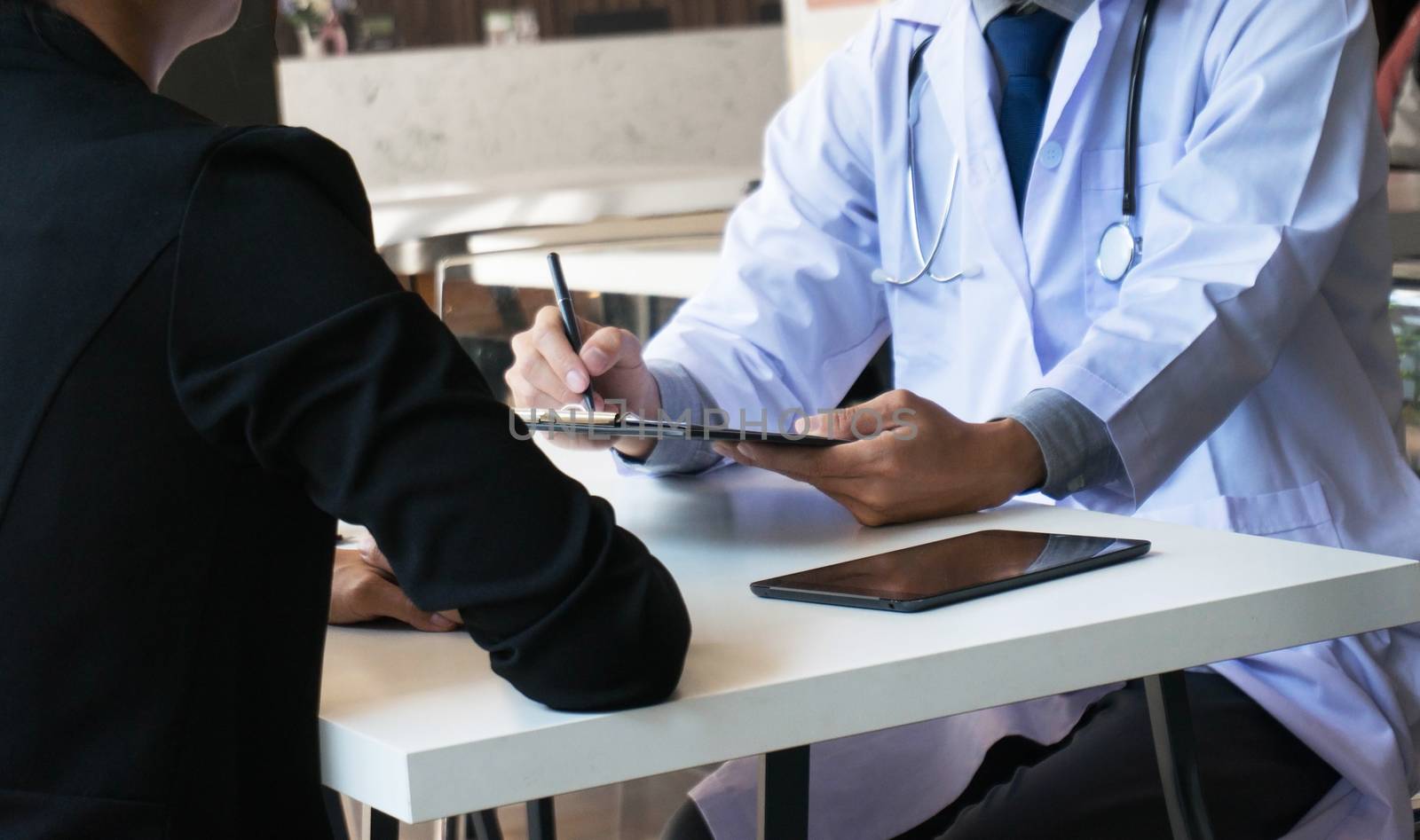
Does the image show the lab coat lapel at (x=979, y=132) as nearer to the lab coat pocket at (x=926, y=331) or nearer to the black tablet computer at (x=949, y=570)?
the lab coat pocket at (x=926, y=331)

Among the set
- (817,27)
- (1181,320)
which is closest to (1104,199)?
(1181,320)

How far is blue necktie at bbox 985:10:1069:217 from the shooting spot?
4.30 ft

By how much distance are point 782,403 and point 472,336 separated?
1.86 feet

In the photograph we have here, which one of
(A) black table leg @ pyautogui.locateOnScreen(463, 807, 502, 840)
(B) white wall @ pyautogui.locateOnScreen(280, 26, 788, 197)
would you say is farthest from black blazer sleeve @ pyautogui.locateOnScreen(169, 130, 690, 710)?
(B) white wall @ pyautogui.locateOnScreen(280, 26, 788, 197)

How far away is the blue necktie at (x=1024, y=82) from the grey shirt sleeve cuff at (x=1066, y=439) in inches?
12.4

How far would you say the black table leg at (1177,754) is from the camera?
891mm

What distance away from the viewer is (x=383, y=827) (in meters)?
1.02

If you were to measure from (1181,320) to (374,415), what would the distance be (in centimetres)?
69

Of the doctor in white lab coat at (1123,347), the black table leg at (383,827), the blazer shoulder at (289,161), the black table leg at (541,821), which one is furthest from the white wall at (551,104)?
the blazer shoulder at (289,161)

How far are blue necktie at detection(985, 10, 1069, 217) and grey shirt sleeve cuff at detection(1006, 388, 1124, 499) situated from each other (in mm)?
315

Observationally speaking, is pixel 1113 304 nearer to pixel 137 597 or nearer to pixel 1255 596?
pixel 1255 596

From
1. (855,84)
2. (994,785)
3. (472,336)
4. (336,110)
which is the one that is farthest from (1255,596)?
(336,110)

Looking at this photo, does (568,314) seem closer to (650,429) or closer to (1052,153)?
(650,429)

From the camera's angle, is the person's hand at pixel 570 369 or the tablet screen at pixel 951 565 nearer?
the tablet screen at pixel 951 565
